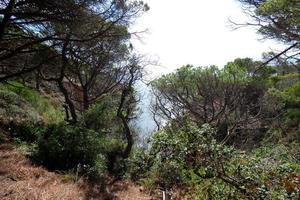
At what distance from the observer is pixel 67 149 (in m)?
8.84

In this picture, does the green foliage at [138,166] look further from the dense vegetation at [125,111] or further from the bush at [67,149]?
the bush at [67,149]

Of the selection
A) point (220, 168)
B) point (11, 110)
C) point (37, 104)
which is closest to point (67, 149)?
Answer: point (11, 110)

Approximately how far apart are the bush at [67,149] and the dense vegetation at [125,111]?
0.9 inches

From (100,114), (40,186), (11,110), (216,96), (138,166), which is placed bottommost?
(40,186)

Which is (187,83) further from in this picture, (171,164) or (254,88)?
(171,164)

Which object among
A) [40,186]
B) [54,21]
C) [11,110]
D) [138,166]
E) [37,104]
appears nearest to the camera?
[40,186]

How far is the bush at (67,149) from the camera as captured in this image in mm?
8775

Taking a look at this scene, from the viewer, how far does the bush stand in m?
8.77

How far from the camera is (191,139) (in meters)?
6.18

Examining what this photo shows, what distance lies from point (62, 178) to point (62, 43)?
14.7ft

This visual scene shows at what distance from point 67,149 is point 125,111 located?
5.54 meters

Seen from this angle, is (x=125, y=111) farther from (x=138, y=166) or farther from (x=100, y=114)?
(x=138, y=166)

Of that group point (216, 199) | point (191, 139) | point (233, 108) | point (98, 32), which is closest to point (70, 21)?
point (98, 32)

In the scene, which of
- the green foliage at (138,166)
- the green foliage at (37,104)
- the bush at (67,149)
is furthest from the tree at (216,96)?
the bush at (67,149)
